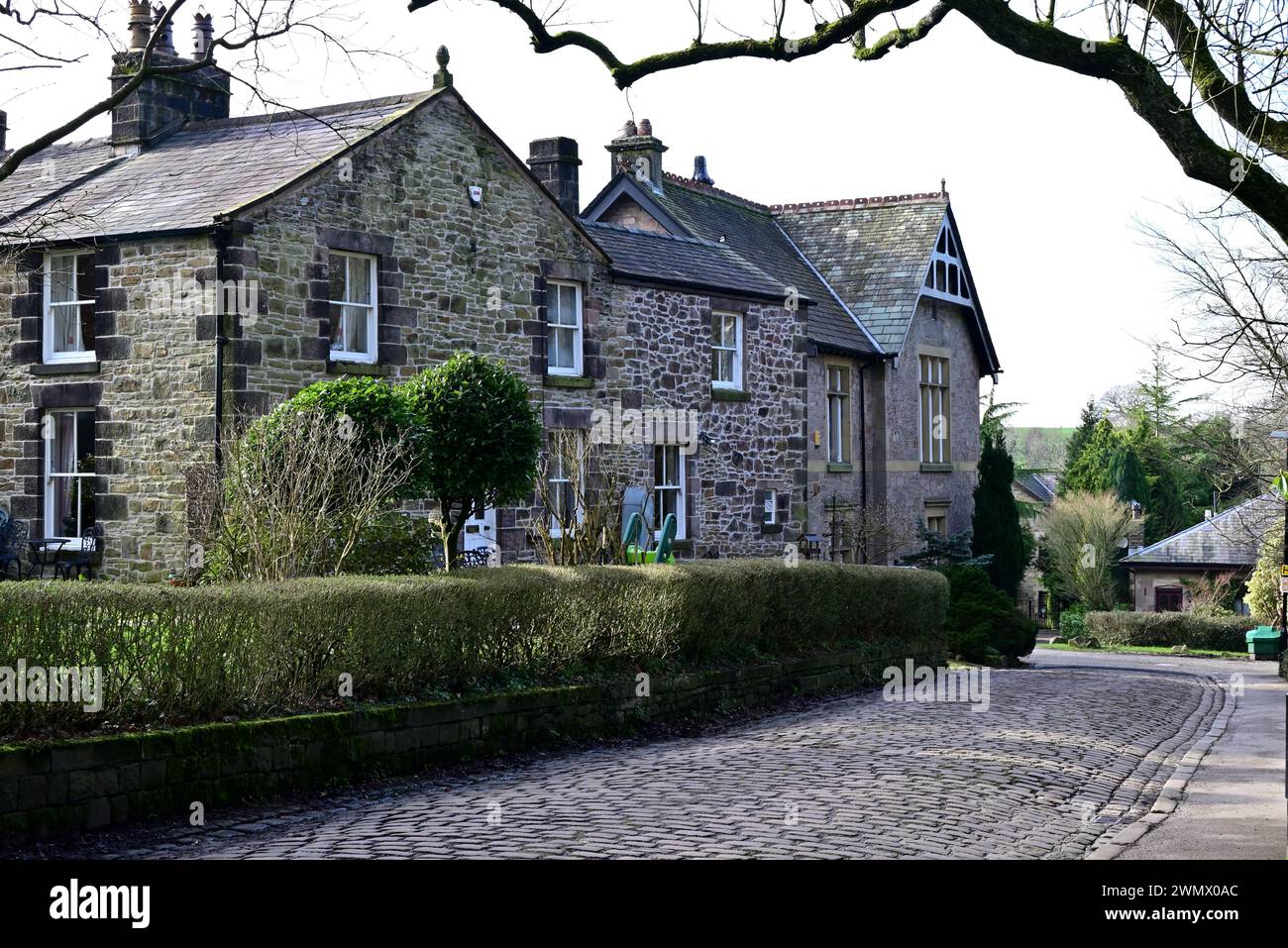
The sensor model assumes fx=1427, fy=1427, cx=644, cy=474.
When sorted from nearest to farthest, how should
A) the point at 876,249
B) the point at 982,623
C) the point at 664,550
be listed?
the point at 664,550 → the point at 982,623 → the point at 876,249

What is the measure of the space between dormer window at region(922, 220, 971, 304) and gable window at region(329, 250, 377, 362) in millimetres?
18631

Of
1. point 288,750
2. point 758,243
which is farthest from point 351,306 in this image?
point 758,243

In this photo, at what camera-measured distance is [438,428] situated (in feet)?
Result: 47.7

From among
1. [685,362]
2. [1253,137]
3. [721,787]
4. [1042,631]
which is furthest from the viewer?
[1042,631]

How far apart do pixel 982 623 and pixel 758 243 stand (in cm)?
1260

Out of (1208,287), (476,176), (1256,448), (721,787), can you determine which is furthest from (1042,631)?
(721,787)

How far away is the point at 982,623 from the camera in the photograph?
25.0 meters

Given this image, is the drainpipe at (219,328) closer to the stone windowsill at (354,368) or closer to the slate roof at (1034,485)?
the stone windowsill at (354,368)

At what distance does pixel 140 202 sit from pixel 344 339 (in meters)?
3.30

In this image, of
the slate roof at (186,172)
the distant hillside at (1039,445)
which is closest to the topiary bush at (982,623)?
the slate roof at (186,172)

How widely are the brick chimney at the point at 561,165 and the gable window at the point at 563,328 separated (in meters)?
3.92

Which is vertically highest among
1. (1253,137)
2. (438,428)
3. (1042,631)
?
(1253,137)

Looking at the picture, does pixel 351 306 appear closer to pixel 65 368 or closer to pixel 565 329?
pixel 65 368

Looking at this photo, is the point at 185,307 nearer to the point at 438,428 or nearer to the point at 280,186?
the point at 280,186
